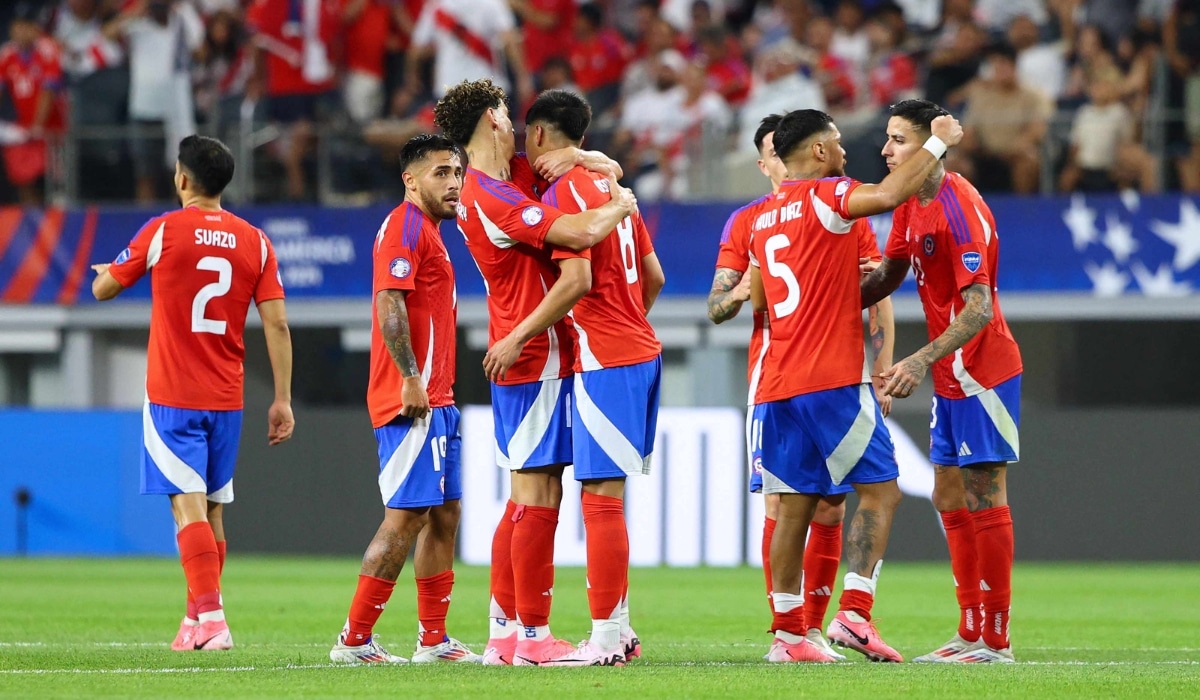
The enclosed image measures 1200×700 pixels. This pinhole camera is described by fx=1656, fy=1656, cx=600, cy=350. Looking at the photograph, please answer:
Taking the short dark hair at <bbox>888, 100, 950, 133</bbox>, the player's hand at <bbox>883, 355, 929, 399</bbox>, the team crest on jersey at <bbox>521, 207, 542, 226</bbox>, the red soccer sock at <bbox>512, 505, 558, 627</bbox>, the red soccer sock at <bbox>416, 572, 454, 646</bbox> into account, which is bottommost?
the red soccer sock at <bbox>416, 572, 454, 646</bbox>

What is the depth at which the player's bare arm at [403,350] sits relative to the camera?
22.8ft

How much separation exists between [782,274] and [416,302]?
1593 millimetres

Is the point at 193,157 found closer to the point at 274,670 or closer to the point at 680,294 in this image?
the point at 274,670

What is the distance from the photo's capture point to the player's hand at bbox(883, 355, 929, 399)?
660 centimetres

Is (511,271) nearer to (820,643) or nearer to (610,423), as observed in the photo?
(610,423)

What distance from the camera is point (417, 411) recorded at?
697 cm

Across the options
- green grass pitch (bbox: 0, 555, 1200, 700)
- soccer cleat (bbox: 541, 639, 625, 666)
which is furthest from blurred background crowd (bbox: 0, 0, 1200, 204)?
soccer cleat (bbox: 541, 639, 625, 666)

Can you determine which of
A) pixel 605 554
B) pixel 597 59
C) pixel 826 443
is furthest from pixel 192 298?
pixel 597 59

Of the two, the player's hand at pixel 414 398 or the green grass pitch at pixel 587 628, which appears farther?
the player's hand at pixel 414 398

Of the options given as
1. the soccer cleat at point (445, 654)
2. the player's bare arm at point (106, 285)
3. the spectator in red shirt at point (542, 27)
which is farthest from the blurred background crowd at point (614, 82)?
the soccer cleat at point (445, 654)

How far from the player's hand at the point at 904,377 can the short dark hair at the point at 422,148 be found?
2.21m

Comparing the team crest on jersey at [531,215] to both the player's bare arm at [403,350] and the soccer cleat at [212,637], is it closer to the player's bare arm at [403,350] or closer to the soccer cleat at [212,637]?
the player's bare arm at [403,350]

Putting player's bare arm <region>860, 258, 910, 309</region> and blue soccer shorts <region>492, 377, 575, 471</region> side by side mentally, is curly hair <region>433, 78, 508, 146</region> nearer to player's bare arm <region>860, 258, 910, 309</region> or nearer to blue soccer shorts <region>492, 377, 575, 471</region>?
blue soccer shorts <region>492, 377, 575, 471</region>

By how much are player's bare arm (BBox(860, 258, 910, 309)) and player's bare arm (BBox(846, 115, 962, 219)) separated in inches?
22.1
